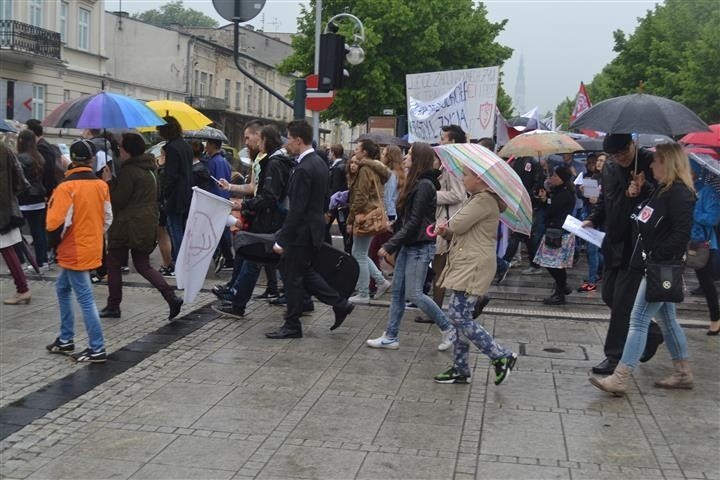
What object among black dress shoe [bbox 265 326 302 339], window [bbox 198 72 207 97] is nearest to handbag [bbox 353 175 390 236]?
black dress shoe [bbox 265 326 302 339]

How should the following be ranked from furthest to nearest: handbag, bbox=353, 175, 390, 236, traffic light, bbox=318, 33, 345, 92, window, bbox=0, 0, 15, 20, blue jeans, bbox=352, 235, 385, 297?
window, bbox=0, 0, 15, 20, traffic light, bbox=318, 33, 345, 92, blue jeans, bbox=352, 235, 385, 297, handbag, bbox=353, 175, 390, 236

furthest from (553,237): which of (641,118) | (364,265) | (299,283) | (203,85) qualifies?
(203,85)

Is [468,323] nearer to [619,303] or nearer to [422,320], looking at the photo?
[619,303]

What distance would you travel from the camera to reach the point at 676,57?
148 ft

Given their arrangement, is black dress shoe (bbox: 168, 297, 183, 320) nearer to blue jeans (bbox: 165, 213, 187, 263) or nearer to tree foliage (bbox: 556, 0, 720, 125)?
blue jeans (bbox: 165, 213, 187, 263)

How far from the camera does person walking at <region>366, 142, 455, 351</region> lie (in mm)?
7707

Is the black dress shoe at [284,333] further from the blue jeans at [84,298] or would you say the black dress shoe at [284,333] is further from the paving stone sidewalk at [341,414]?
the blue jeans at [84,298]

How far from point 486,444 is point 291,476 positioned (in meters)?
1.29

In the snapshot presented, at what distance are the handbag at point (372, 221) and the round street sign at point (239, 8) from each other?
2.85 m

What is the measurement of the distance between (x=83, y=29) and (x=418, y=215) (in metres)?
35.9

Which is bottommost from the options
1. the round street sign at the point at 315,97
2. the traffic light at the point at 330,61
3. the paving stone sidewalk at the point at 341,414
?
the paving stone sidewalk at the point at 341,414

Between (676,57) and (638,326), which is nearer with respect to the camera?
(638,326)

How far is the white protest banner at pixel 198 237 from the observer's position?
29.5 feet

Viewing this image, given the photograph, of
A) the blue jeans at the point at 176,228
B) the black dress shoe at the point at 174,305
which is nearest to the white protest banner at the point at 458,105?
the blue jeans at the point at 176,228
